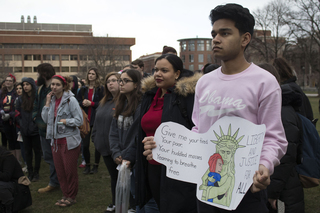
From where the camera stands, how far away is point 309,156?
3.06 m

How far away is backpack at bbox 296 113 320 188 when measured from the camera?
302 centimetres

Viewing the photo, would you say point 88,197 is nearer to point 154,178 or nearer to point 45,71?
point 45,71

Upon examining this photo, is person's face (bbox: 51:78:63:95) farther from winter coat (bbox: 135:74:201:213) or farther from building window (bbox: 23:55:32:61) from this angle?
building window (bbox: 23:55:32:61)

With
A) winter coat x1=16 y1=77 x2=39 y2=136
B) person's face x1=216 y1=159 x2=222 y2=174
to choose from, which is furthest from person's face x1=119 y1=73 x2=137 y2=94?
winter coat x1=16 y1=77 x2=39 y2=136

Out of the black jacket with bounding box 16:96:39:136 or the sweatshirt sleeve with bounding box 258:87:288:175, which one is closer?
the sweatshirt sleeve with bounding box 258:87:288:175

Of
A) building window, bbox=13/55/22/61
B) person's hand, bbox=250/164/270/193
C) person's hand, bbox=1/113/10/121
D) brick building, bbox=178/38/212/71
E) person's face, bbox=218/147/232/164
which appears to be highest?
brick building, bbox=178/38/212/71

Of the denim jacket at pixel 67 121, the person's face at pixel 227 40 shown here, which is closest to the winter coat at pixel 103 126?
the denim jacket at pixel 67 121

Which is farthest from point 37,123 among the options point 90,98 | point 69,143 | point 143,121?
point 143,121

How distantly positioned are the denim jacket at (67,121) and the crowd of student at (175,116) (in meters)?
0.02

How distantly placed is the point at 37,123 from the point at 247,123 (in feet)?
16.2

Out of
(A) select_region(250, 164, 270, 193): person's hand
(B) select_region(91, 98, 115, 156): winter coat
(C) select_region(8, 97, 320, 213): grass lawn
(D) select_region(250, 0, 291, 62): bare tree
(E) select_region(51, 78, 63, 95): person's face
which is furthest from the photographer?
(D) select_region(250, 0, 291, 62): bare tree

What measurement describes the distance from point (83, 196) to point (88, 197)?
4.7 inches

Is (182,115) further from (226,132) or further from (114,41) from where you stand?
(114,41)

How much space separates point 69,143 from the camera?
479cm
